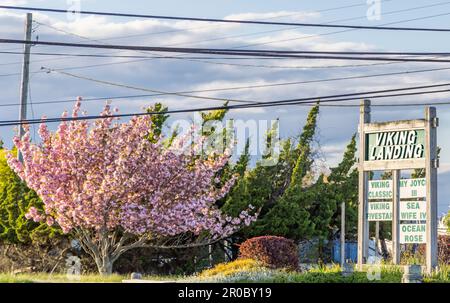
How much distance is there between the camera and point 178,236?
1394 inches

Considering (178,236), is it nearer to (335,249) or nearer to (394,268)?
(335,249)

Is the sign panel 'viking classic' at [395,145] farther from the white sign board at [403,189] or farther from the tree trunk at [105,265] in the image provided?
the tree trunk at [105,265]

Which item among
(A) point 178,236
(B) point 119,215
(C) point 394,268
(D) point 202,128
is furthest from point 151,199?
(C) point 394,268

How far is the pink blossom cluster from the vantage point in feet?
→ 104

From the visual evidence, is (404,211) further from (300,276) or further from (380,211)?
(300,276)

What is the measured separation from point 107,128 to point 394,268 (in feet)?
38.0

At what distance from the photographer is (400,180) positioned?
2667cm

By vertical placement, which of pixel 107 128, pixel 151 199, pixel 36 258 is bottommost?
pixel 36 258

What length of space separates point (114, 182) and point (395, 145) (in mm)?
9837

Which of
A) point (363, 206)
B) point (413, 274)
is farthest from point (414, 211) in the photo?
point (413, 274)

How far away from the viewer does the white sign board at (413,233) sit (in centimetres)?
2588

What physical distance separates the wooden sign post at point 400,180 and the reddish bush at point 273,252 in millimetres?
2474

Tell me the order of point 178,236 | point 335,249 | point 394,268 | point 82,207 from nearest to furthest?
point 394,268 < point 82,207 < point 178,236 < point 335,249

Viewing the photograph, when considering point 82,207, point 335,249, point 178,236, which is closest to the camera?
point 82,207
